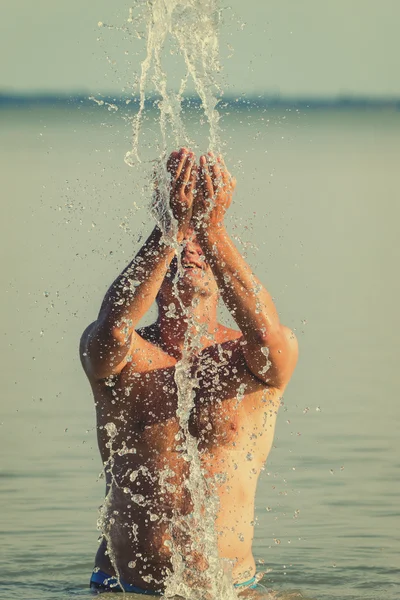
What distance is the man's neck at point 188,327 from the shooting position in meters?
7.94

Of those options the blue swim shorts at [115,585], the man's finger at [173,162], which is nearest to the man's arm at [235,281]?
the man's finger at [173,162]

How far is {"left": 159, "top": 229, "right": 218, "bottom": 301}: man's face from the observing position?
309 inches

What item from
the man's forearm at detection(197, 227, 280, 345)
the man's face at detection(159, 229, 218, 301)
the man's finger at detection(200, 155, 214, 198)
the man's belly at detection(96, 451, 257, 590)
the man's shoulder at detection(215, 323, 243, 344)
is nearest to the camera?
the man's finger at detection(200, 155, 214, 198)

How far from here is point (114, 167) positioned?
25203mm

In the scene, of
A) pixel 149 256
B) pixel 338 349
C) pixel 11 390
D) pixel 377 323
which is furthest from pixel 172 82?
pixel 377 323

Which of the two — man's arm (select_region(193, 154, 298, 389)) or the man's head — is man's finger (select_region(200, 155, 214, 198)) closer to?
man's arm (select_region(193, 154, 298, 389))

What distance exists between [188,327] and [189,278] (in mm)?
225

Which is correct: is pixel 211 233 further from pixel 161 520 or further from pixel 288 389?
pixel 288 389

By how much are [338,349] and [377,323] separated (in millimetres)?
1192

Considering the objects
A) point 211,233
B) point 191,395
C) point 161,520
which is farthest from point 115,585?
point 211,233

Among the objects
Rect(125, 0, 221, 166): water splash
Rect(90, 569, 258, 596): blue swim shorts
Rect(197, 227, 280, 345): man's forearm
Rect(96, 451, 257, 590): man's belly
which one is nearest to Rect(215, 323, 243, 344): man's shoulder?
Rect(197, 227, 280, 345): man's forearm

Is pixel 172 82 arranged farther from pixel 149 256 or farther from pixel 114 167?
pixel 114 167

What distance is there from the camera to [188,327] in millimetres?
7973

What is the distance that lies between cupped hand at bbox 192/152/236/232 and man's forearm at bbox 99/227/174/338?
19cm
